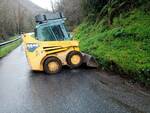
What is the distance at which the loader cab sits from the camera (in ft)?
42.4

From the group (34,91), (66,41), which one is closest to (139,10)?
(66,41)

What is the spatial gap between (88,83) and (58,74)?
2.55m

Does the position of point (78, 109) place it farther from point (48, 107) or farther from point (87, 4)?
point (87, 4)

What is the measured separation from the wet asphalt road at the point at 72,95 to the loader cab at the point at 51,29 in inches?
86.7

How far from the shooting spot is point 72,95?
8242 mm

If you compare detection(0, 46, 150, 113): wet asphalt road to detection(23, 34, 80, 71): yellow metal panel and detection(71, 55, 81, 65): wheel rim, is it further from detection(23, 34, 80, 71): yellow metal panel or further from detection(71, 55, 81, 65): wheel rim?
detection(71, 55, 81, 65): wheel rim

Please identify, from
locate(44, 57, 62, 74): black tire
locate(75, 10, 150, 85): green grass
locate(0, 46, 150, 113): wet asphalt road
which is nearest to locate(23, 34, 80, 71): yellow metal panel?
locate(44, 57, 62, 74): black tire

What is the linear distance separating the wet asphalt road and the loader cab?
2.20 meters

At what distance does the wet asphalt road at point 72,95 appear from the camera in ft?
22.7

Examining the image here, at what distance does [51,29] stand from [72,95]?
554 cm

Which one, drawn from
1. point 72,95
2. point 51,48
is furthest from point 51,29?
point 72,95

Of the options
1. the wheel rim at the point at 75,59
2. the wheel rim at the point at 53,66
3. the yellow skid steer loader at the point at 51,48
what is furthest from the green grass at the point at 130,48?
the wheel rim at the point at 53,66

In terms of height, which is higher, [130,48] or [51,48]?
[51,48]

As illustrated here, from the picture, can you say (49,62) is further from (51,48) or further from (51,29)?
(51,29)
